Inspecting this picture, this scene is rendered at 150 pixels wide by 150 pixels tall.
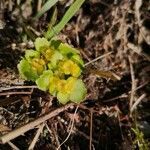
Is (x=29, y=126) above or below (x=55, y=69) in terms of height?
below

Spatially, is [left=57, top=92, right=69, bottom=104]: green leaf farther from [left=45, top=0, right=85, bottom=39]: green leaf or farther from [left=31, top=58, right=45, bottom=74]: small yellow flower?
[left=45, top=0, right=85, bottom=39]: green leaf

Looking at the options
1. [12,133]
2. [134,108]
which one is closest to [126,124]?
[134,108]

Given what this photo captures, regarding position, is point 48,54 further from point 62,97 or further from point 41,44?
point 62,97

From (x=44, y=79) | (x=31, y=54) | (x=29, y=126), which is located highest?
(x=31, y=54)

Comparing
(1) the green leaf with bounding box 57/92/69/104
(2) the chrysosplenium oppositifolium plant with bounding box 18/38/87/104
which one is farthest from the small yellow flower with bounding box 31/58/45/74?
(1) the green leaf with bounding box 57/92/69/104

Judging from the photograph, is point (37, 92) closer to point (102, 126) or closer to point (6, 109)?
point (6, 109)

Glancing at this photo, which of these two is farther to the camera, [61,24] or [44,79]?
[61,24]

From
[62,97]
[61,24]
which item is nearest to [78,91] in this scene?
[62,97]

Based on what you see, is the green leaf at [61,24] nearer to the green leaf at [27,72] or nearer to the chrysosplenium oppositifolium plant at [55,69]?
the chrysosplenium oppositifolium plant at [55,69]
